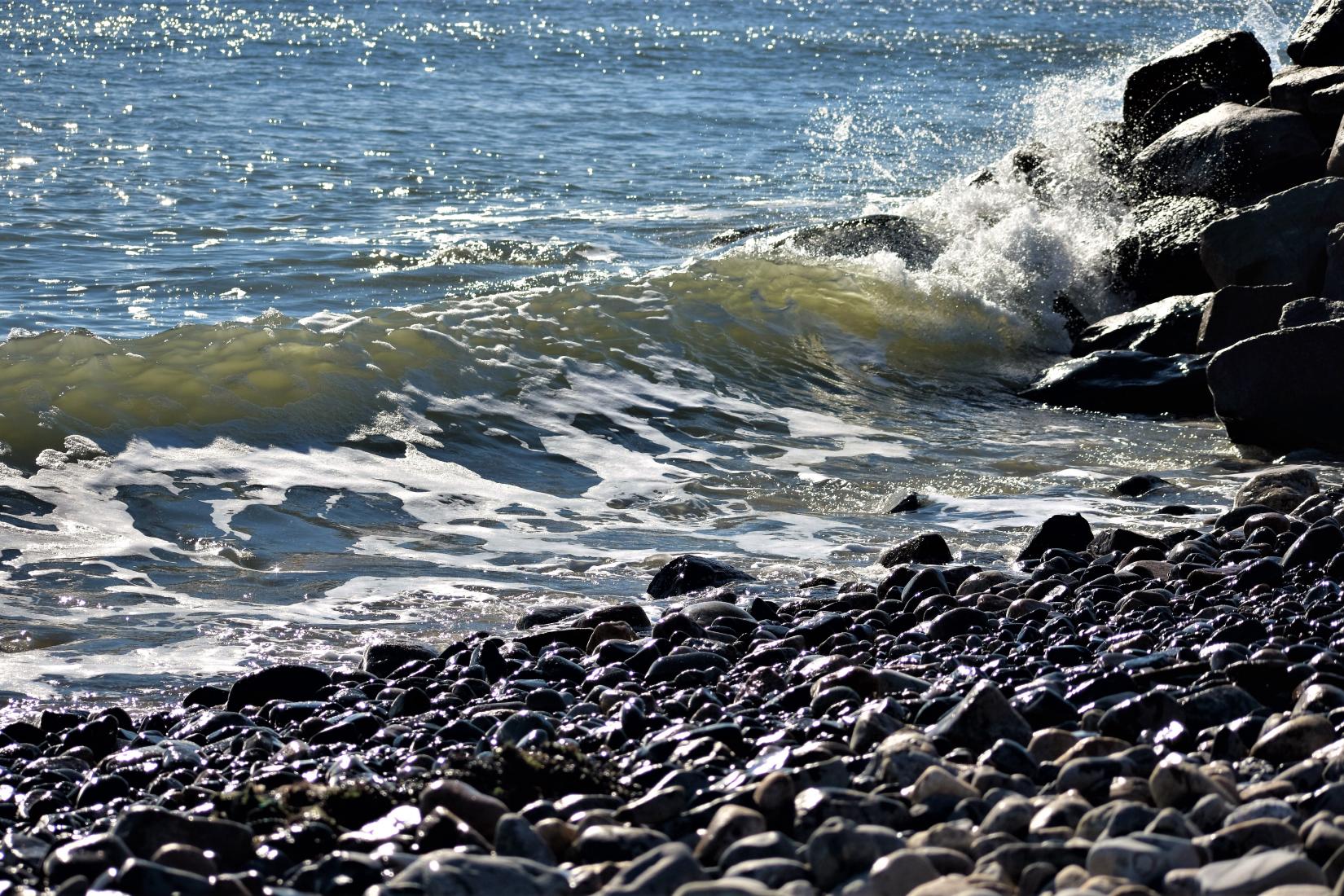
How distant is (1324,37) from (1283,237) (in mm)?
2537

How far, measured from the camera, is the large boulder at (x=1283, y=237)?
30.6 feet

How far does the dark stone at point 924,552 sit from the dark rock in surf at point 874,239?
6833 millimetres

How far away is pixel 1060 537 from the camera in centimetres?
603

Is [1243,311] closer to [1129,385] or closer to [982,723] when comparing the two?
[1129,385]

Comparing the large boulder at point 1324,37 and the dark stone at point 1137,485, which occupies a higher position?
the large boulder at point 1324,37

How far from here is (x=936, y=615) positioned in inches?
189

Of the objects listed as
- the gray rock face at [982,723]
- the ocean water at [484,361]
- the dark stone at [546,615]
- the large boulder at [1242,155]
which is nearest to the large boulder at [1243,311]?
the ocean water at [484,361]

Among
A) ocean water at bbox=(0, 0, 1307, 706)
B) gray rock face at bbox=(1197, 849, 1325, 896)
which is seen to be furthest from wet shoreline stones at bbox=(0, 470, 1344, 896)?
ocean water at bbox=(0, 0, 1307, 706)

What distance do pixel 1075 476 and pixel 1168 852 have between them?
538cm

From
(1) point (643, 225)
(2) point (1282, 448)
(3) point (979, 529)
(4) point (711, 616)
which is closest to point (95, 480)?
(4) point (711, 616)

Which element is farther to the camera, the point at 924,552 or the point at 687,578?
the point at 924,552

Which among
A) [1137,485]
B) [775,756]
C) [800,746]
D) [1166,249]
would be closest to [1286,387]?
[1137,485]

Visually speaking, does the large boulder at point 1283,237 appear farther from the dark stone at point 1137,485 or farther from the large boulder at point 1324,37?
the dark stone at point 1137,485

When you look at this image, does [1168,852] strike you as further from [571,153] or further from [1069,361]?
[571,153]
